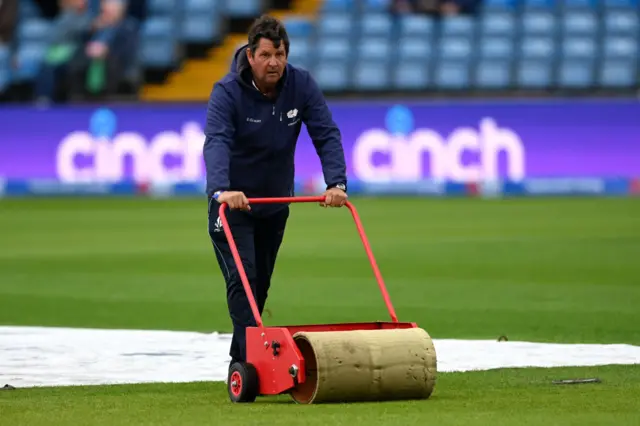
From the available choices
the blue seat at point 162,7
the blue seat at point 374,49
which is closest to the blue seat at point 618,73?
the blue seat at point 374,49

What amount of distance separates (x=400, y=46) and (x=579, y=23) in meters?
3.82

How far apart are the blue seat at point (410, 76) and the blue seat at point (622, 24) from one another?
3919 millimetres

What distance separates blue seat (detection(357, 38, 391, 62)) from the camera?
33094mm

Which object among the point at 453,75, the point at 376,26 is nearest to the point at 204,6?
the point at 376,26

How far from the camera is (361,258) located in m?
18.9

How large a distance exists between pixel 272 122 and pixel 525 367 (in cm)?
233

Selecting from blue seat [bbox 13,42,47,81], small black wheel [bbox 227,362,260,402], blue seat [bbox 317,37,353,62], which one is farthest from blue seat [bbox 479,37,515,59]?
small black wheel [bbox 227,362,260,402]

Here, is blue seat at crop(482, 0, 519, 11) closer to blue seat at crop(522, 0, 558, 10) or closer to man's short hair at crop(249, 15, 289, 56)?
blue seat at crop(522, 0, 558, 10)

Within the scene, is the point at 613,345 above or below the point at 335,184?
below

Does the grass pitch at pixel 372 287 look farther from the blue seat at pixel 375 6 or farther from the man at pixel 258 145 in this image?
the blue seat at pixel 375 6

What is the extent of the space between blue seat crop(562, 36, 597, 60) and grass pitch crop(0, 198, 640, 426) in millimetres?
4696

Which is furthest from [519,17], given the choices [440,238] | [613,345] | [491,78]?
[613,345]

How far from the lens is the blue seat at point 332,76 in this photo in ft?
107

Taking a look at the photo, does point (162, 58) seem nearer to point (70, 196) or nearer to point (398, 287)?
point (70, 196)
